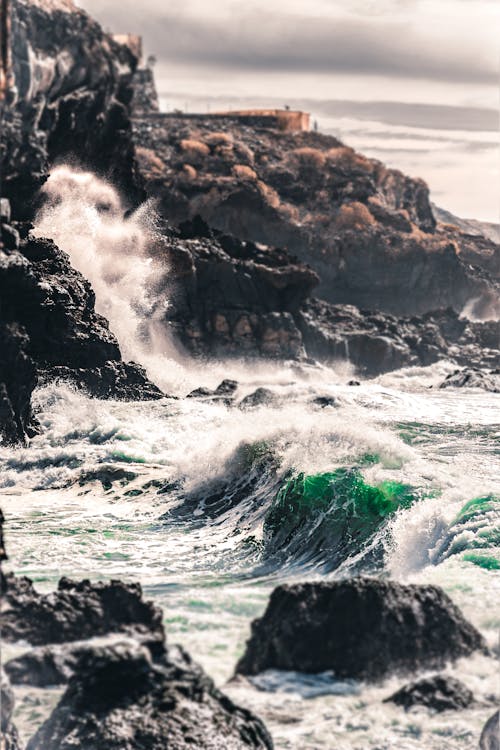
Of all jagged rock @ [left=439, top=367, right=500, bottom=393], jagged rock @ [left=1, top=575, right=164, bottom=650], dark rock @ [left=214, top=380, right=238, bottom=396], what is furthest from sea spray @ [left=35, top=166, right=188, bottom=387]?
jagged rock @ [left=1, top=575, right=164, bottom=650]

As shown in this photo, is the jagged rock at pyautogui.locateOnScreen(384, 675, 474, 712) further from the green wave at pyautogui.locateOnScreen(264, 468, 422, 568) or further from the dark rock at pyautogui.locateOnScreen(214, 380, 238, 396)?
the dark rock at pyautogui.locateOnScreen(214, 380, 238, 396)

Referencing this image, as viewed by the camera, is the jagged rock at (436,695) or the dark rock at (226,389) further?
the dark rock at (226,389)

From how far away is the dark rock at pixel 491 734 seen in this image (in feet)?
23.2

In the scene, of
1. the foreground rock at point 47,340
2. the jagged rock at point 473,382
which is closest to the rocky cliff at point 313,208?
the jagged rock at point 473,382

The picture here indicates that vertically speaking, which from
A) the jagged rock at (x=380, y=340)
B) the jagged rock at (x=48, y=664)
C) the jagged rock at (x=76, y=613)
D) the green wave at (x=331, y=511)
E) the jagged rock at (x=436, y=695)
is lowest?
the jagged rock at (x=380, y=340)

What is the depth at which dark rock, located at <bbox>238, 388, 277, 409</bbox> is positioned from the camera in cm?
2600

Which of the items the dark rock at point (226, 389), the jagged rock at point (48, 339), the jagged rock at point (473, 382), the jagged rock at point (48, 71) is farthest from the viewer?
the jagged rock at point (473, 382)

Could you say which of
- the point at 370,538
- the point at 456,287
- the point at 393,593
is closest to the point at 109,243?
the point at 370,538

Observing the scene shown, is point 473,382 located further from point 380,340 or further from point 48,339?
point 48,339

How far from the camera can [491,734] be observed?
7.08 metres

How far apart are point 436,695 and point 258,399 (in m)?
20.3

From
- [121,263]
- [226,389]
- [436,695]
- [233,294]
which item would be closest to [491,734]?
[436,695]

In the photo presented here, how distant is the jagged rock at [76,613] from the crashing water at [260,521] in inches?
12.2

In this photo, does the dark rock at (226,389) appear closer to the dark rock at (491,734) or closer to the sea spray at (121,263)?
the sea spray at (121,263)
